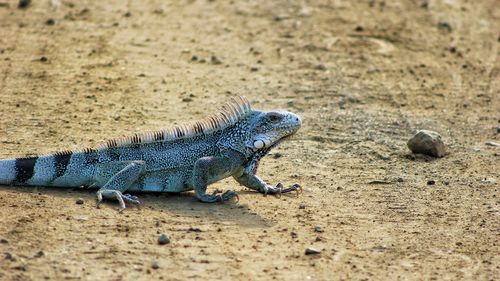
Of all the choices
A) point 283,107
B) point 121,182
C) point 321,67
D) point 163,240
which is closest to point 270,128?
point 121,182

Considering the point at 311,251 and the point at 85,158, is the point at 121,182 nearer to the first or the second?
the point at 85,158

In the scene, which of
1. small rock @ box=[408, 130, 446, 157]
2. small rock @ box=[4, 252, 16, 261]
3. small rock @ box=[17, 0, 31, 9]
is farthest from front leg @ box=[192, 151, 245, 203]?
small rock @ box=[17, 0, 31, 9]

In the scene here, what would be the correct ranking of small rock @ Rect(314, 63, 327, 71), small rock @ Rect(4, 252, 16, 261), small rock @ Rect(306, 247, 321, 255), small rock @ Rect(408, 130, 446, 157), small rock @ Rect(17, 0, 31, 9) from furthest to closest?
small rock @ Rect(17, 0, 31, 9)
small rock @ Rect(314, 63, 327, 71)
small rock @ Rect(408, 130, 446, 157)
small rock @ Rect(306, 247, 321, 255)
small rock @ Rect(4, 252, 16, 261)

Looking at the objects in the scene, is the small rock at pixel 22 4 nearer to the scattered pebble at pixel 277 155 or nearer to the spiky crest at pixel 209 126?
the scattered pebble at pixel 277 155

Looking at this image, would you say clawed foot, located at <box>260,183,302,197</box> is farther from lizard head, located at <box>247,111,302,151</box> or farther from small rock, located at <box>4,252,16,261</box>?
small rock, located at <box>4,252,16,261</box>

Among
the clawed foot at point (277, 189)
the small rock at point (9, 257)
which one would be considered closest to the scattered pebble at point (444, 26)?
the clawed foot at point (277, 189)

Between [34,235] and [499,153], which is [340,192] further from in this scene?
[34,235]
